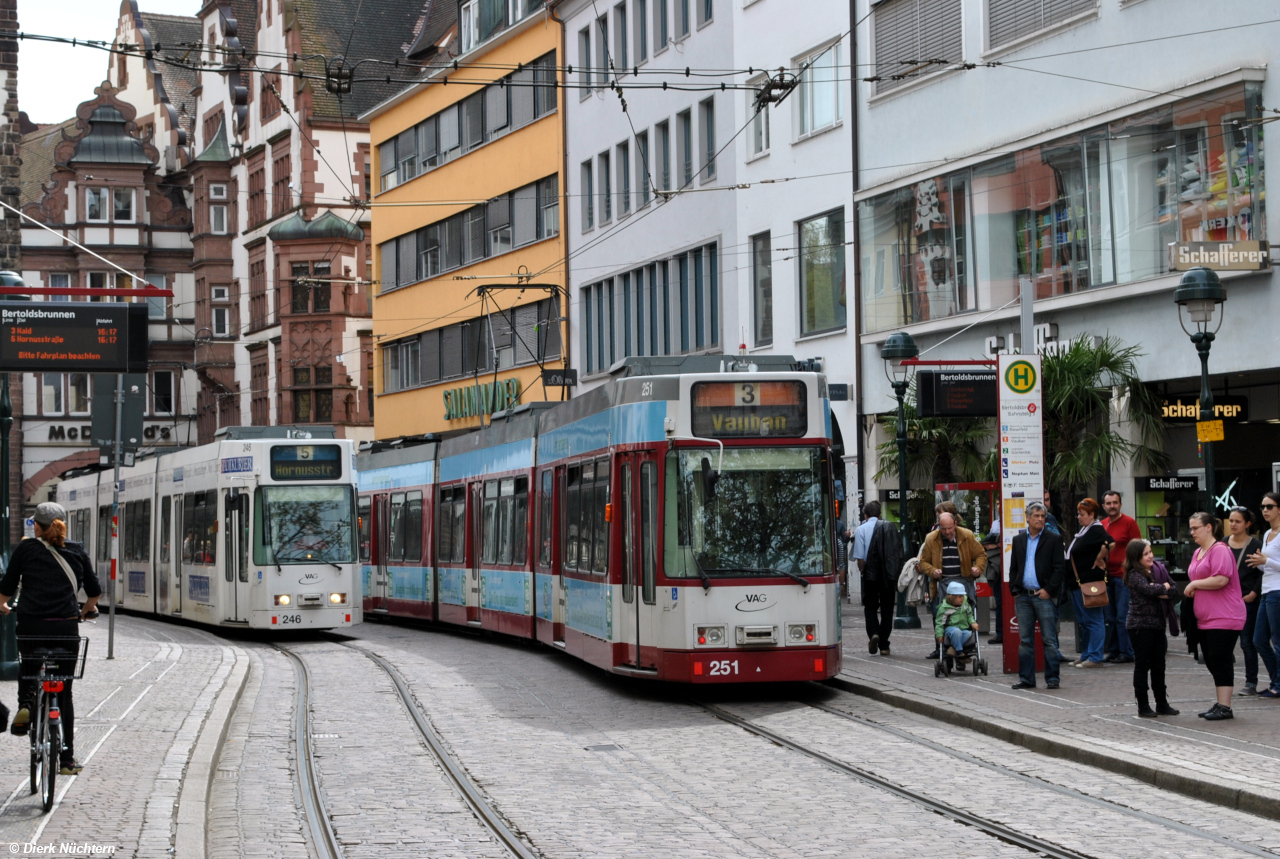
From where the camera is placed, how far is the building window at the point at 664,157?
40.7m

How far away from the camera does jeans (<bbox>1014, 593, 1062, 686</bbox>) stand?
15781 millimetres

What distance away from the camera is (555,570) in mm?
20203

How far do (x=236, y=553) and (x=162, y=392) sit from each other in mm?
48931

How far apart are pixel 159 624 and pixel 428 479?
829 cm

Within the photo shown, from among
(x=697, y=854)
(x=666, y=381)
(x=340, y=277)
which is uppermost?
(x=340, y=277)

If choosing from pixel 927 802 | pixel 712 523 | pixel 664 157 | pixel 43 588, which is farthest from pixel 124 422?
pixel 664 157

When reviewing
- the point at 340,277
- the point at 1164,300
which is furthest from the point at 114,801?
the point at 340,277

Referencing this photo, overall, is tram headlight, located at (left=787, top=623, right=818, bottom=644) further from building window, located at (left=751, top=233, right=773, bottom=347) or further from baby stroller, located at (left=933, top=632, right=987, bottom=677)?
building window, located at (left=751, top=233, right=773, bottom=347)

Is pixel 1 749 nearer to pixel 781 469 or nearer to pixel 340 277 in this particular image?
pixel 781 469

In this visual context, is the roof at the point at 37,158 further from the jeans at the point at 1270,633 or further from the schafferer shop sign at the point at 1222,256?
the jeans at the point at 1270,633

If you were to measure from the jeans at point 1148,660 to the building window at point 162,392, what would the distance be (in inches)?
2510

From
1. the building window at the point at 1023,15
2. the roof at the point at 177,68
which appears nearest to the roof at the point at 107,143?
the roof at the point at 177,68

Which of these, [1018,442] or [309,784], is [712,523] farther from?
[309,784]

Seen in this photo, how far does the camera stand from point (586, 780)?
37.6 ft
